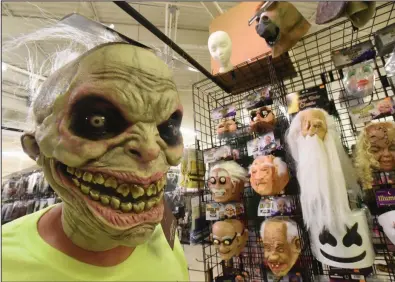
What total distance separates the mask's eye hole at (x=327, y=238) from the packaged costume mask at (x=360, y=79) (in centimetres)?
61

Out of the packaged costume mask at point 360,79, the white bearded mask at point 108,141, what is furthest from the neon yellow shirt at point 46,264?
the packaged costume mask at point 360,79

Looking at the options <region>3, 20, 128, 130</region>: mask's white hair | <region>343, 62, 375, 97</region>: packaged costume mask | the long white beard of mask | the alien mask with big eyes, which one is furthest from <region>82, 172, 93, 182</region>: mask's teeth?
<region>343, 62, 375, 97</region>: packaged costume mask

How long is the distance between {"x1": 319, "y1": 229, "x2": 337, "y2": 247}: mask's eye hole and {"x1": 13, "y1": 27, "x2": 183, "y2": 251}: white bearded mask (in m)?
0.75

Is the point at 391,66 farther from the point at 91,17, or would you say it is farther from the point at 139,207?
the point at 91,17

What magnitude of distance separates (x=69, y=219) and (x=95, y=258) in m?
0.10

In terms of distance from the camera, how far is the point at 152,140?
0.38 meters

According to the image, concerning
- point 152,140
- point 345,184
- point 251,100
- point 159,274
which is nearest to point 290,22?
point 251,100

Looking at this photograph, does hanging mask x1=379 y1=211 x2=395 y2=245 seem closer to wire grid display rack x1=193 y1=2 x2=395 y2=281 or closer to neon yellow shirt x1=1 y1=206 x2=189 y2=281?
wire grid display rack x1=193 y1=2 x2=395 y2=281

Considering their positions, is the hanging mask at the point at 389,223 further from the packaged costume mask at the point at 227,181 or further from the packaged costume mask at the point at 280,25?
the packaged costume mask at the point at 280,25

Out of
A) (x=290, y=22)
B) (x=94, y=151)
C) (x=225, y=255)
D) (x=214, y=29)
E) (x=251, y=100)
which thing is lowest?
(x=225, y=255)

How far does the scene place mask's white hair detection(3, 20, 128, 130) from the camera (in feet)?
1.72

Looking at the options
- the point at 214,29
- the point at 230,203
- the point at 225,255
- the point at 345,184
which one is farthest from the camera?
the point at 214,29

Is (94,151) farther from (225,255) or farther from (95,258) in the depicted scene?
(225,255)

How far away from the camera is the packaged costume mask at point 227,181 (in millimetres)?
1221
